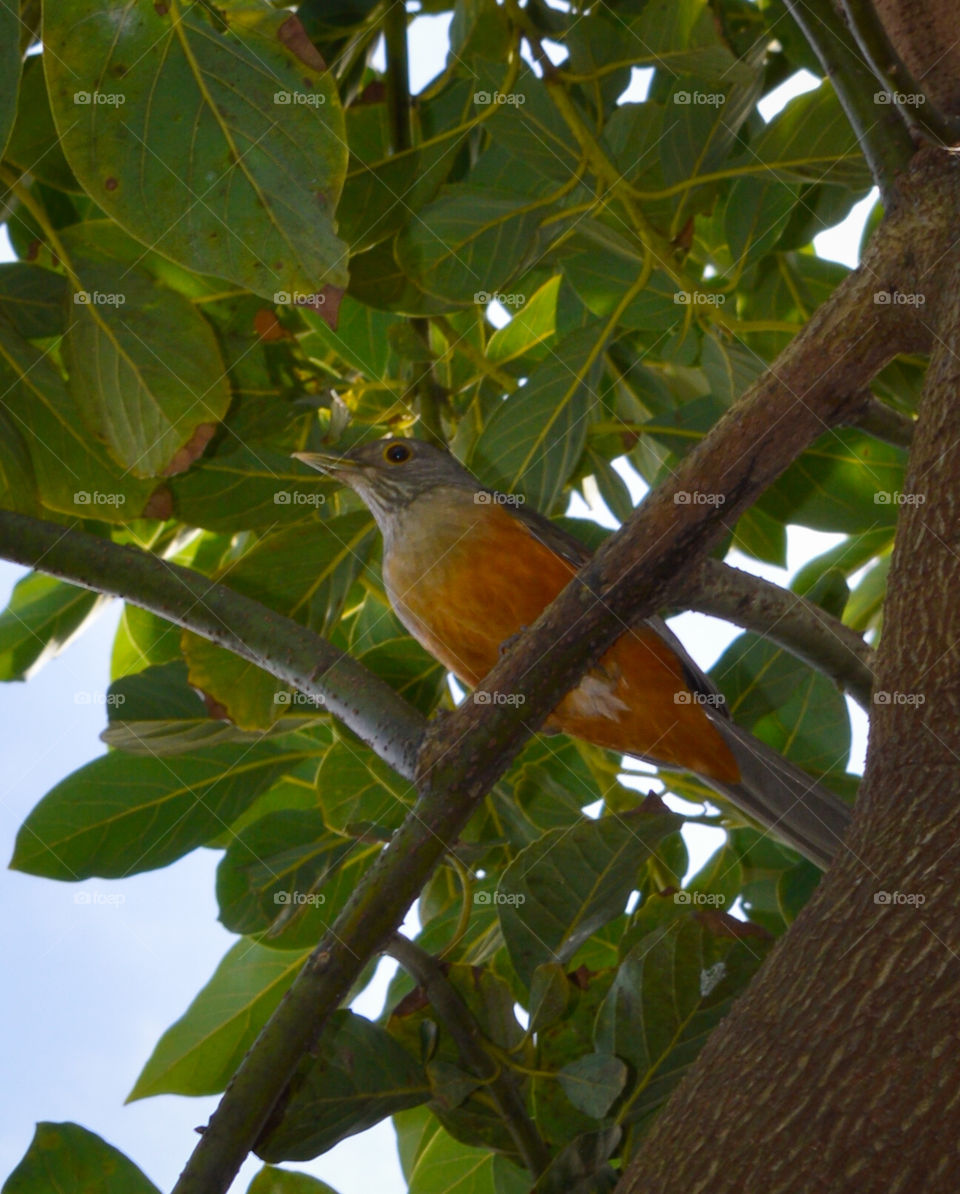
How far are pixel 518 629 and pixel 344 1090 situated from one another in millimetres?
1409

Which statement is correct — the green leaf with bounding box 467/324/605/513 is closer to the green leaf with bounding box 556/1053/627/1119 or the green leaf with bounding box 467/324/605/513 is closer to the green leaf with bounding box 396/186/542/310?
the green leaf with bounding box 396/186/542/310

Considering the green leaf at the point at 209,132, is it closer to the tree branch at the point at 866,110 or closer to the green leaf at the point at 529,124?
the green leaf at the point at 529,124

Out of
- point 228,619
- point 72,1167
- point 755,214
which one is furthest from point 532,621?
point 72,1167

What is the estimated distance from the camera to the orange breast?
3.23 m

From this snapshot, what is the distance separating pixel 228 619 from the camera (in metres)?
2.45

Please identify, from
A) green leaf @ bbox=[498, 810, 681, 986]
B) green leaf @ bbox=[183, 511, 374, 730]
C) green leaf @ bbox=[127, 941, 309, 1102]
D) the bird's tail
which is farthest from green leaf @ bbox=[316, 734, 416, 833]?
the bird's tail

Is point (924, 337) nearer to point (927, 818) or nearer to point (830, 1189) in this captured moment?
point (927, 818)

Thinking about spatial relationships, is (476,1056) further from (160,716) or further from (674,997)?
(160,716)

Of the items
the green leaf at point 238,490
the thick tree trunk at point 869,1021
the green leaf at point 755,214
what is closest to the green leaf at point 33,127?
the green leaf at point 238,490

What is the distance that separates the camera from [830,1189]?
1.34 m

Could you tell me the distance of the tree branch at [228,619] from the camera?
92.4 inches

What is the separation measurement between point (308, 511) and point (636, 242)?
1140 mm

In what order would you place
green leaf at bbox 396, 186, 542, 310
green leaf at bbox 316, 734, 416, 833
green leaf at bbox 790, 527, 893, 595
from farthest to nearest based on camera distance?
green leaf at bbox 790, 527, 893, 595
green leaf at bbox 316, 734, 416, 833
green leaf at bbox 396, 186, 542, 310

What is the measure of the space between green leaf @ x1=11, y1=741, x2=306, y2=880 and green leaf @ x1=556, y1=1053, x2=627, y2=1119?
1.31 metres
